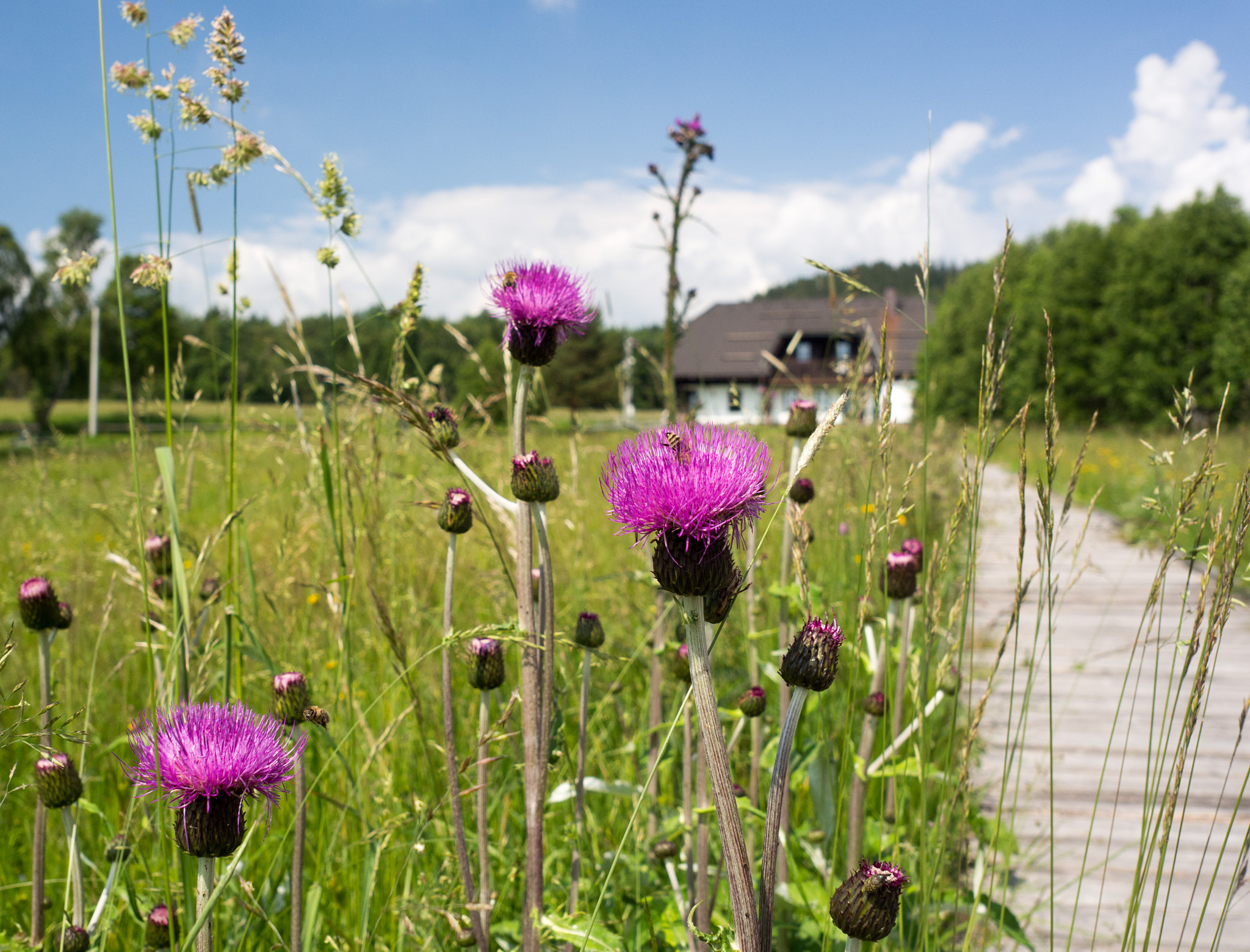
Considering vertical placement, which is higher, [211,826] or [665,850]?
[211,826]

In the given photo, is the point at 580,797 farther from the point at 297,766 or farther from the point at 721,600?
the point at 721,600

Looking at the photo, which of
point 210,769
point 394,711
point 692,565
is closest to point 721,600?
point 692,565

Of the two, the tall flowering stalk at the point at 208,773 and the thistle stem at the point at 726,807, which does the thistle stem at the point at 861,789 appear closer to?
the thistle stem at the point at 726,807

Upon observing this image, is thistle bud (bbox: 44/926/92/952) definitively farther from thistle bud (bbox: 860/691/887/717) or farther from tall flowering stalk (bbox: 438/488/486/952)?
thistle bud (bbox: 860/691/887/717)

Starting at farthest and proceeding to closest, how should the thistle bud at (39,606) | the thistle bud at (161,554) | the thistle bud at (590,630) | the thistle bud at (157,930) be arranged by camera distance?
the thistle bud at (161,554) < the thistle bud at (590,630) < the thistle bud at (39,606) < the thistle bud at (157,930)

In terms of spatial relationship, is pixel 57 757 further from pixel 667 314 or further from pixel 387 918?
pixel 667 314

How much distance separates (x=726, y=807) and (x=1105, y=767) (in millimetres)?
1815

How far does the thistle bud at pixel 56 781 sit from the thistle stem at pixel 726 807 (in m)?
1.11

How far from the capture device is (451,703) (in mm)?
1402

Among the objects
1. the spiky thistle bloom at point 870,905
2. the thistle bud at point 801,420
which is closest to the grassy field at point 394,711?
the spiky thistle bloom at point 870,905

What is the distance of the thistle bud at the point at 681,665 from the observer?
5.49ft

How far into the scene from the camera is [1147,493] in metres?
8.63

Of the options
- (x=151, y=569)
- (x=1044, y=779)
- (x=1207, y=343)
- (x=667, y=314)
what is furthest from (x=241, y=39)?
(x=1207, y=343)

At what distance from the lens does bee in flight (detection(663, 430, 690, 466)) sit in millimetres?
868
